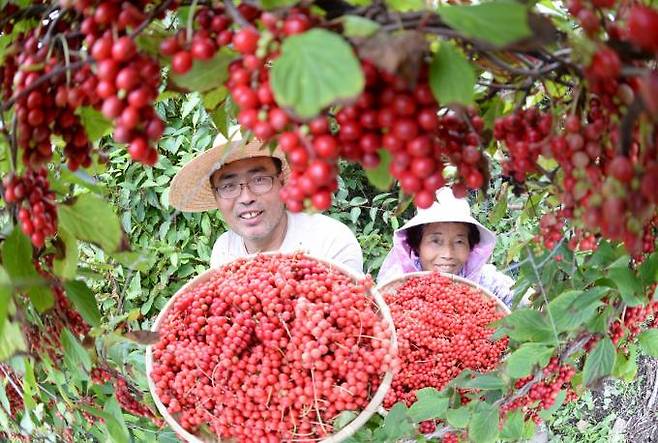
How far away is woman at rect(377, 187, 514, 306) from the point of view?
6.72 feet

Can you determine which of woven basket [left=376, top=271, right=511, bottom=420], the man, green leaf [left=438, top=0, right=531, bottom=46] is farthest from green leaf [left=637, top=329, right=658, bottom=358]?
the man

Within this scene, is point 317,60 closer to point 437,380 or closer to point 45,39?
point 45,39

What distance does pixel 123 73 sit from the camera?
42 cm

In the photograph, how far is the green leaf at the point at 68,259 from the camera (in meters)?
0.64

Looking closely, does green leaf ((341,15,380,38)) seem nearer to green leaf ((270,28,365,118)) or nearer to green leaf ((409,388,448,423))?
green leaf ((270,28,365,118))

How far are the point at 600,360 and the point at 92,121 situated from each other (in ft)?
2.53

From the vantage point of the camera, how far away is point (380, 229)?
351 cm

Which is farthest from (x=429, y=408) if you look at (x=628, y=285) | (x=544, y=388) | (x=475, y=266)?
(x=475, y=266)

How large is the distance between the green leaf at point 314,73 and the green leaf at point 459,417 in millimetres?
807

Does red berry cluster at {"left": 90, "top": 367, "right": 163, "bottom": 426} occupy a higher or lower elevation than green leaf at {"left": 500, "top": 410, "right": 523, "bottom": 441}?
higher

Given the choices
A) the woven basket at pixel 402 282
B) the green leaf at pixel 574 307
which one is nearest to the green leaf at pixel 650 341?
the green leaf at pixel 574 307

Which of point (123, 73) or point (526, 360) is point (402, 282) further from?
point (123, 73)

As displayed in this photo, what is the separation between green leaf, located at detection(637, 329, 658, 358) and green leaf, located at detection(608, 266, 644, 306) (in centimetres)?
20

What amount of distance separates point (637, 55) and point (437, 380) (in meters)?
1.02
